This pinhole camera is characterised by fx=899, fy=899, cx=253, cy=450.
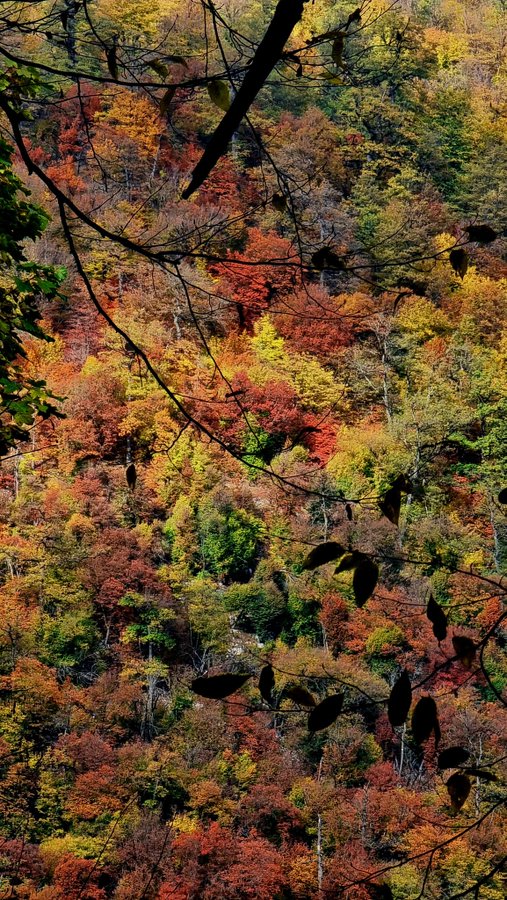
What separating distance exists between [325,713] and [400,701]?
0.32ft

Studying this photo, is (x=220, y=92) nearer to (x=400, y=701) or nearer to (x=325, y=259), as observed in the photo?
(x=325, y=259)

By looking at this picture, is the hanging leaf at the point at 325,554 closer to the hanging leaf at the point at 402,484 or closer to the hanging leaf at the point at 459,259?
the hanging leaf at the point at 402,484

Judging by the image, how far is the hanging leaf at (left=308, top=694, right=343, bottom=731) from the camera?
3.71ft

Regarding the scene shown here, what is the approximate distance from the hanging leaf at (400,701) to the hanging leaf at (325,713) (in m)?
0.06

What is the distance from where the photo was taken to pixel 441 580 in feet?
57.5

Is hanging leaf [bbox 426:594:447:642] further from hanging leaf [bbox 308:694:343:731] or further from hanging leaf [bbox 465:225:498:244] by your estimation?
hanging leaf [bbox 465:225:498:244]

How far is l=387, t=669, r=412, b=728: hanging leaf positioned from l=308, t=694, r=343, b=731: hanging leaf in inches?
2.5

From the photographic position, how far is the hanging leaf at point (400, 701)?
111cm

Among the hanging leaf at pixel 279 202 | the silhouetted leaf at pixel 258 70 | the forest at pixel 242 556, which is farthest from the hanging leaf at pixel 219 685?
the forest at pixel 242 556

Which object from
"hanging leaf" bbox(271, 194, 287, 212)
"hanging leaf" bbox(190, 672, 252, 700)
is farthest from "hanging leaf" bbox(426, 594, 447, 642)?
"hanging leaf" bbox(271, 194, 287, 212)

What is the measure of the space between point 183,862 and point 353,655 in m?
5.06

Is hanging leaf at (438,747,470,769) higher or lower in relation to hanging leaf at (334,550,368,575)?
lower

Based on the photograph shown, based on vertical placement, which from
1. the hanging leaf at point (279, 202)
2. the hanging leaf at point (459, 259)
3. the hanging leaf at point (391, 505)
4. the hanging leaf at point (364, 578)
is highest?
the hanging leaf at point (279, 202)

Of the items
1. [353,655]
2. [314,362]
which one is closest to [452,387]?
[314,362]
